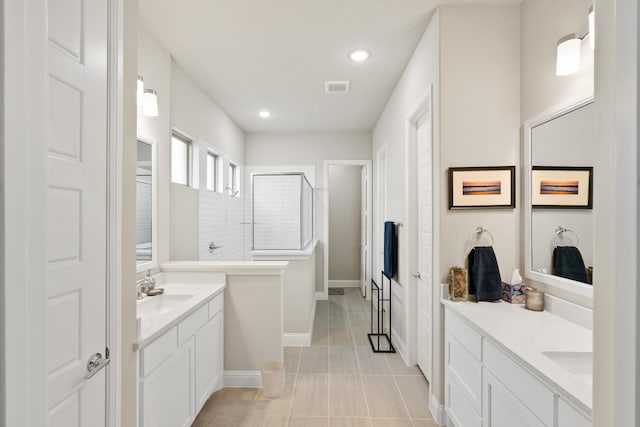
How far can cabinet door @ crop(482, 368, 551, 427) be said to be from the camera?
125 cm

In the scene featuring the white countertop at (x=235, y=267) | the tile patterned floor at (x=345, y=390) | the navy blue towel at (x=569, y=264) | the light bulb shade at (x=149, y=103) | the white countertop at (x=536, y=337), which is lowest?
the tile patterned floor at (x=345, y=390)

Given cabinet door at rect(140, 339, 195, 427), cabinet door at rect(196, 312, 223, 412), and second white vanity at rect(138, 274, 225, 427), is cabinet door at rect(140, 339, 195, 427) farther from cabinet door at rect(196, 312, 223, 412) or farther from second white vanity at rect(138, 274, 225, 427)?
cabinet door at rect(196, 312, 223, 412)

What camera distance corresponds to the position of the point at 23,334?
2.49 feet

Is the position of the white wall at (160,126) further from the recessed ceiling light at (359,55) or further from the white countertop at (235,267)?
the recessed ceiling light at (359,55)

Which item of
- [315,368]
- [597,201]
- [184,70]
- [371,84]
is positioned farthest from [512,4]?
[315,368]

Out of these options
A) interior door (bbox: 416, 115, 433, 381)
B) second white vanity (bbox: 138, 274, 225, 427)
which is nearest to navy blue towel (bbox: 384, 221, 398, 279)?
interior door (bbox: 416, 115, 433, 381)

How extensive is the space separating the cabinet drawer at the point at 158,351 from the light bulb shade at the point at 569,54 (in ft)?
7.93

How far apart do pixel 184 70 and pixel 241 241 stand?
7.94ft

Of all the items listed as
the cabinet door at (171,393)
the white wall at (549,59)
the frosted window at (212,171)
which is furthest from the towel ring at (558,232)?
the frosted window at (212,171)

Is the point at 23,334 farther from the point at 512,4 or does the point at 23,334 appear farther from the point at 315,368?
the point at 512,4

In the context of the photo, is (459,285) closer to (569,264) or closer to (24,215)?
(569,264)

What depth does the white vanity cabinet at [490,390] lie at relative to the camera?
1.12 meters

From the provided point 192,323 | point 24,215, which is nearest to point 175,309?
point 192,323

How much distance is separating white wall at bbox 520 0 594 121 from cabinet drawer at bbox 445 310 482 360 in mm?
1299
